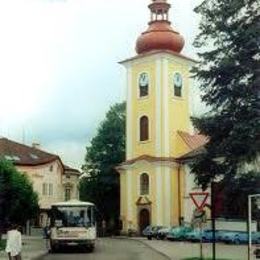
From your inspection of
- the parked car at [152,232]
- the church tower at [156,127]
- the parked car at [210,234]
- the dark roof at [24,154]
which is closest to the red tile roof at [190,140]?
the church tower at [156,127]

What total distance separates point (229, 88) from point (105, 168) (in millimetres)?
54476

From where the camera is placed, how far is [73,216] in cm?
4362

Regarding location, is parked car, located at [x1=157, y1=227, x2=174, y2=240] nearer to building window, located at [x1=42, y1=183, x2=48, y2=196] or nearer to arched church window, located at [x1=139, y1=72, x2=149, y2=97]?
arched church window, located at [x1=139, y1=72, x2=149, y2=97]

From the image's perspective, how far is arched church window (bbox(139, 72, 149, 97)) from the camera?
81406 mm

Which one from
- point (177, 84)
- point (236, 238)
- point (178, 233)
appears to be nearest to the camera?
point (236, 238)

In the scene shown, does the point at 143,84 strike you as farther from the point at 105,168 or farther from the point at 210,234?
the point at 210,234

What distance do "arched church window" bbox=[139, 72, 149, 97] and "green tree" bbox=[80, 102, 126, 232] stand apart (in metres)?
7.16

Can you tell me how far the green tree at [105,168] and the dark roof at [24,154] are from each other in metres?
10.8

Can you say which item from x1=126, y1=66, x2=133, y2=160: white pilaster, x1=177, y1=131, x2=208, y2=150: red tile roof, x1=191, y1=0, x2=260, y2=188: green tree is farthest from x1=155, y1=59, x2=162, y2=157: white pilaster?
x1=191, y1=0, x2=260, y2=188: green tree

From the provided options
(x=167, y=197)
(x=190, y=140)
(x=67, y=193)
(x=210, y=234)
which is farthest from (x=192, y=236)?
(x=67, y=193)

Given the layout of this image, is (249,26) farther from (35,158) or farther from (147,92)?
(35,158)

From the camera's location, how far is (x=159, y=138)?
78.9 meters

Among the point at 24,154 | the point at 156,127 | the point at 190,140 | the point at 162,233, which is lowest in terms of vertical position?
the point at 162,233

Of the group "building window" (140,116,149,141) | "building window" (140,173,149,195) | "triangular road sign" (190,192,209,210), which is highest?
"building window" (140,116,149,141)
